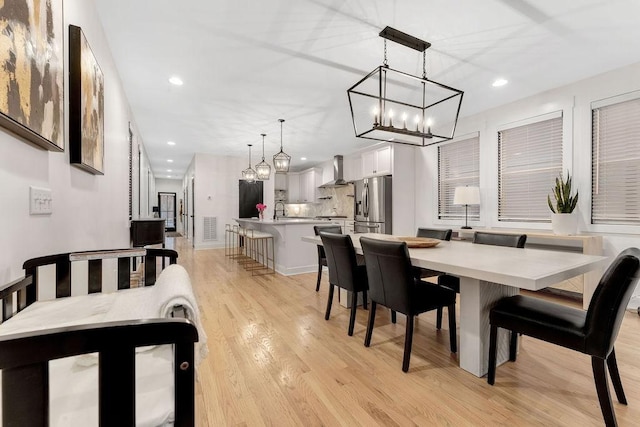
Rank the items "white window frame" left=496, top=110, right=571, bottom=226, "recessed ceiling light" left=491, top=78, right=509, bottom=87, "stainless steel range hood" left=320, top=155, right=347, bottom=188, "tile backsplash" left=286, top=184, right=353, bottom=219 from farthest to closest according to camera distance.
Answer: "tile backsplash" left=286, top=184, right=353, bottom=219 → "stainless steel range hood" left=320, top=155, right=347, bottom=188 → "white window frame" left=496, top=110, right=571, bottom=226 → "recessed ceiling light" left=491, top=78, right=509, bottom=87

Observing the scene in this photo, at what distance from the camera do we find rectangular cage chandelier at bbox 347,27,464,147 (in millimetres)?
2420

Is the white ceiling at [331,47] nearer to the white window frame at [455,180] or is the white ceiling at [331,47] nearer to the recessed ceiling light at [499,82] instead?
the recessed ceiling light at [499,82]

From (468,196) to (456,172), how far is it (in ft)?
2.68

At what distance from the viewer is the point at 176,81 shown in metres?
3.36

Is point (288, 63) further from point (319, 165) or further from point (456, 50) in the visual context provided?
point (319, 165)

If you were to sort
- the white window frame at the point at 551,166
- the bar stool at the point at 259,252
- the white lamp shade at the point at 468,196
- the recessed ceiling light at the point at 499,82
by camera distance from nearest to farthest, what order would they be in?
1. the recessed ceiling light at the point at 499,82
2. the white window frame at the point at 551,166
3. the white lamp shade at the point at 468,196
4. the bar stool at the point at 259,252

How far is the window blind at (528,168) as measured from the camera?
3.74 m

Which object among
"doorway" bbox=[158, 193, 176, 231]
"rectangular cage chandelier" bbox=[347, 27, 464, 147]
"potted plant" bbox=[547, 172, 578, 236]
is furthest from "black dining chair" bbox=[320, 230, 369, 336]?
Answer: "doorway" bbox=[158, 193, 176, 231]

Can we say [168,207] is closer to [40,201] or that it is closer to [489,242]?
[40,201]

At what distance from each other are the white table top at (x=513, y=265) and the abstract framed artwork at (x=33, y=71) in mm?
2038

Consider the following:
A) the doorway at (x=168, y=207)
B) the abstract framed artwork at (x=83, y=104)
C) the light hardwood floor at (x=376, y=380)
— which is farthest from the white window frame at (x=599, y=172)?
the doorway at (x=168, y=207)

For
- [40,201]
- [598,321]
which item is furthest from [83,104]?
[598,321]

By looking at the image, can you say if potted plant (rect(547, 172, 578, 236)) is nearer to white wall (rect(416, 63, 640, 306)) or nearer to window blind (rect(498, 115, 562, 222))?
white wall (rect(416, 63, 640, 306))

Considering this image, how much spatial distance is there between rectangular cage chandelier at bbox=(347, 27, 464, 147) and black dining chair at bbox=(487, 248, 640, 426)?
1619 mm
